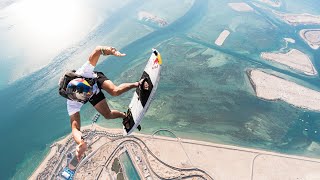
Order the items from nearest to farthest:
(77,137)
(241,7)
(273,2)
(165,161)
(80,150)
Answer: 1. (80,150)
2. (77,137)
3. (165,161)
4. (241,7)
5. (273,2)

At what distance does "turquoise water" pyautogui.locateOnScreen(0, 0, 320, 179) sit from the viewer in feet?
122

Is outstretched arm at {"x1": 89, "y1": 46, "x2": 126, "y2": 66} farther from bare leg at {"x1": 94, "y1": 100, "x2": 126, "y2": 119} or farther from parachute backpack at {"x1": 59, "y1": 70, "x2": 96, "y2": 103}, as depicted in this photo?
bare leg at {"x1": 94, "y1": 100, "x2": 126, "y2": 119}

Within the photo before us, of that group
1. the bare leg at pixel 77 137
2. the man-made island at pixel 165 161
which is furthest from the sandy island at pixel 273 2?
the bare leg at pixel 77 137

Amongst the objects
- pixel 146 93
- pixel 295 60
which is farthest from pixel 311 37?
pixel 146 93

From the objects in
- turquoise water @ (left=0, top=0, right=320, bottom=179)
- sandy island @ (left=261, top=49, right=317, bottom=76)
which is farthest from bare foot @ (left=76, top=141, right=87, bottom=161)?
sandy island @ (left=261, top=49, right=317, bottom=76)

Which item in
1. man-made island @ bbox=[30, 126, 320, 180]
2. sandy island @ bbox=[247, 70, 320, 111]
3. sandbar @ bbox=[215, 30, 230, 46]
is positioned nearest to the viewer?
man-made island @ bbox=[30, 126, 320, 180]

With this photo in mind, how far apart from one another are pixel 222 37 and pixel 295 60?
15.9m

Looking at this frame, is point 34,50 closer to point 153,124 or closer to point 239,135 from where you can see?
point 153,124

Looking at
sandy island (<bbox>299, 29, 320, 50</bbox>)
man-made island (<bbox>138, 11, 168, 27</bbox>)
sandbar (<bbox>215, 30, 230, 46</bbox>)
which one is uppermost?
man-made island (<bbox>138, 11, 168, 27</bbox>)

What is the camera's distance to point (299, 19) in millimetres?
75438

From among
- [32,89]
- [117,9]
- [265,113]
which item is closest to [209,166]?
[265,113]

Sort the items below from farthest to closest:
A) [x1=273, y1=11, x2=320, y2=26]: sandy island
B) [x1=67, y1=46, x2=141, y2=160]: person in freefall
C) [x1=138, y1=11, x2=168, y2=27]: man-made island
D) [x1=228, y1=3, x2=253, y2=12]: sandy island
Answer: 1. [x1=228, y1=3, x2=253, y2=12]: sandy island
2. [x1=273, y1=11, x2=320, y2=26]: sandy island
3. [x1=138, y1=11, x2=168, y2=27]: man-made island
4. [x1=67, y1=46, x2=141, y2=160]: person in freefall

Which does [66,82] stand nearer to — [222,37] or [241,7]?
[222,37]

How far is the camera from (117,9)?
67.6m
